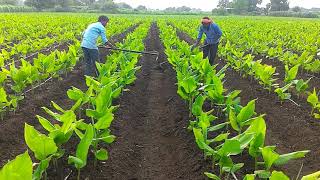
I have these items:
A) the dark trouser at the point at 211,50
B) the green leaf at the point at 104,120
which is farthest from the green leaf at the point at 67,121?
the dark trouser at the point at 211,50

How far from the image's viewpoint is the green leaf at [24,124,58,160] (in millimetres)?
3156

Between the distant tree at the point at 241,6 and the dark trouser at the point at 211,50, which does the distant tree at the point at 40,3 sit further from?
the dark trouser at the point at 211,50

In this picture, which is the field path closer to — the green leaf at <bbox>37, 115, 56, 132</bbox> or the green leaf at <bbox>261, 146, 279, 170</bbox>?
the green leaf at <bbox>37, 115, 56, 132</bbox>

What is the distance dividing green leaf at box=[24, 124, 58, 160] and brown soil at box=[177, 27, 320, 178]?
7.63ft

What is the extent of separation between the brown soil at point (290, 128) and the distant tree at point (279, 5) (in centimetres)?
7627

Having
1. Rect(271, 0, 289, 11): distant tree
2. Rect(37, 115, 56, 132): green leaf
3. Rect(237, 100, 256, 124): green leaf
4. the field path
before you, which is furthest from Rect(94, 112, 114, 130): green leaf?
Rect(271, 0, 289, 11): distant tree

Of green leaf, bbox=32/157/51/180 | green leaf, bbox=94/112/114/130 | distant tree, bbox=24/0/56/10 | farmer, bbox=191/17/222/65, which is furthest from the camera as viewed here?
distant tree, bbox=24/0/56/10

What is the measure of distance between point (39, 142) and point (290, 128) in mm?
4156

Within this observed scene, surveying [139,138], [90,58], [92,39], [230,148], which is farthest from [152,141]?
[90,58]

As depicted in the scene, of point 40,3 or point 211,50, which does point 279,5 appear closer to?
point 40,3

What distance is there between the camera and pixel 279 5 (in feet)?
263

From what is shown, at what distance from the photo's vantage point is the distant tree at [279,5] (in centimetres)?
7988

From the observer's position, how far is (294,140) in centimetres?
564

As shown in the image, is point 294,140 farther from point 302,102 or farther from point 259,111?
point 302,102
